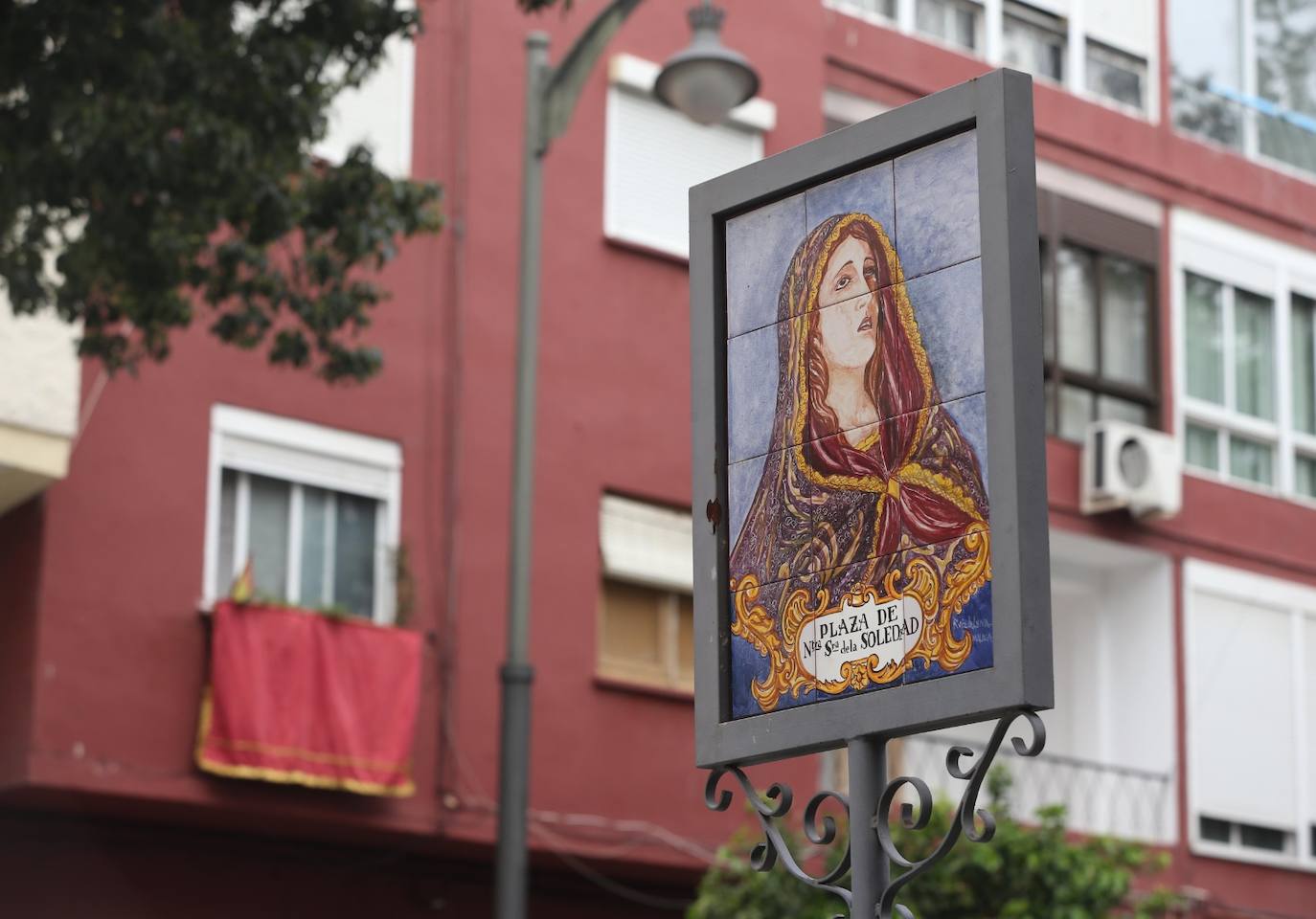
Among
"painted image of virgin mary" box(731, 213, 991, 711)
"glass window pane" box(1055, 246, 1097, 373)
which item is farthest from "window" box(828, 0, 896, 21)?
"painted image of virgin mary" box(731, 213, 991, 711)

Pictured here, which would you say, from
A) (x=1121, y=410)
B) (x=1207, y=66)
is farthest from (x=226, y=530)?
(x=1207, y=66)

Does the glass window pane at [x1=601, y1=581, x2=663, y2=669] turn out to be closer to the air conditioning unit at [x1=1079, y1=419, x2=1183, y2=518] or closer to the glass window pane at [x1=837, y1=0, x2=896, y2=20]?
the air conditioning unit at [x1=1079, y1=419, x2=1183, y2=518]

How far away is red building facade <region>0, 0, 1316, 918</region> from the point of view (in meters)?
15.9

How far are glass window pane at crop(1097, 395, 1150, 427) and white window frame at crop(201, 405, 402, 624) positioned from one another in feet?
23.0

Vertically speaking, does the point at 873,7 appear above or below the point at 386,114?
above

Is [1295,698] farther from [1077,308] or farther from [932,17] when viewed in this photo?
[932,17]

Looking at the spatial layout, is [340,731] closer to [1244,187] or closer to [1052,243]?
[1052,243]

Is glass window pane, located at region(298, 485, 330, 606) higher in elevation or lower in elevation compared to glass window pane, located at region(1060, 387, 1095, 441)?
lower

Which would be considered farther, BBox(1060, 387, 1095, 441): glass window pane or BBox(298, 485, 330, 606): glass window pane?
BBox(1060, 387, 1095, 441): glass window pane

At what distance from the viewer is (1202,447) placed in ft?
73.7

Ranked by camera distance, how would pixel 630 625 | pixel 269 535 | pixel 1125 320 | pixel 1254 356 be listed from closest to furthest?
pixel 269 535 → pixel 630 625 → pixel 1125 320 → pixel 1254 356

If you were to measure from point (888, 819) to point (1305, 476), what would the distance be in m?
19.4

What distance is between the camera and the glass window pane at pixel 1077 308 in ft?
70.5

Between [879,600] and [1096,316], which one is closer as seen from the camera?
[879,600]
